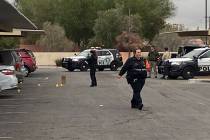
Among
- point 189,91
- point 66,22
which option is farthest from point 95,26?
Answer: point 189,91

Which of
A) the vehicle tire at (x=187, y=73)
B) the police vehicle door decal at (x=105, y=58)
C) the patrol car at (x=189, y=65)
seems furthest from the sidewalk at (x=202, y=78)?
the police vehicle door decal at (x=105, y=58)

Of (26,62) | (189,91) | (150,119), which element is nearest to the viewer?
(150,119)

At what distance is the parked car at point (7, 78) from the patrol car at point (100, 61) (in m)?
23.6

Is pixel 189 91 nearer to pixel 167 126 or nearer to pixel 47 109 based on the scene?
pixel 47 109

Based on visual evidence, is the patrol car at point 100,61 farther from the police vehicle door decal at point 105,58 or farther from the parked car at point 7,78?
the parked car at point 7,78

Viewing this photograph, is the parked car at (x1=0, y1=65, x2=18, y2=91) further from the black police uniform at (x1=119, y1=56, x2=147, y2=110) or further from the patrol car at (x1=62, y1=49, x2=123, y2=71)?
the patrol car at (x1=62, y1=49, x2=123, y2=71)

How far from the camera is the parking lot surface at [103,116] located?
11608 mm

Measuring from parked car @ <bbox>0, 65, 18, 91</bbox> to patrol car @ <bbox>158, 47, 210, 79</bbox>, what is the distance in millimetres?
12287

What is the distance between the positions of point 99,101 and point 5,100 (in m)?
3.29

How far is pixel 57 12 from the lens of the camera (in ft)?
273

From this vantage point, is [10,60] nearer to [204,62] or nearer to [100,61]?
[204,62]

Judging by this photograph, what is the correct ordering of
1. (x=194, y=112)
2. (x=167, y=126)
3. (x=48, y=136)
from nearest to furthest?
(x=48, y=136) → (x=167, y=126) → (x=194, y=112)

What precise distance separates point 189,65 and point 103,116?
665 inches

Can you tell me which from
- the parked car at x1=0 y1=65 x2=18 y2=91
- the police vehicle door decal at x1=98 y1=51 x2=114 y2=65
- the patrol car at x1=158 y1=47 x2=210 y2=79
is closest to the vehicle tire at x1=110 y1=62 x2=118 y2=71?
the police vehicle door decal at x1=98 y1=51 x2=114 y2=65
